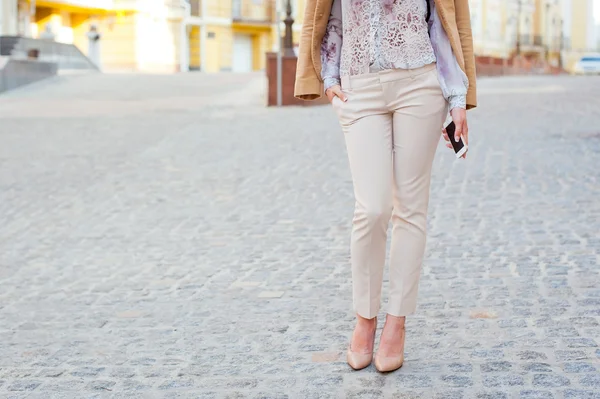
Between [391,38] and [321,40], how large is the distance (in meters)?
0.31

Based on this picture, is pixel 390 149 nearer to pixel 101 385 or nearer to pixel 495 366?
pixel 495 366

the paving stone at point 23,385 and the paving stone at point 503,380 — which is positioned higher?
the paving stone at point 503,380

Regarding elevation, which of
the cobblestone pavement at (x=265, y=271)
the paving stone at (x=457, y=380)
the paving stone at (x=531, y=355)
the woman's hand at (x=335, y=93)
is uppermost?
the woman's hand at (x=335, y=93)

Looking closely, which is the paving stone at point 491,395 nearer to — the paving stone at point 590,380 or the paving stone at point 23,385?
the paving stone at point 590,380

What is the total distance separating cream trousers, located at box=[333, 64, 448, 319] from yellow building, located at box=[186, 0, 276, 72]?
48559 mm

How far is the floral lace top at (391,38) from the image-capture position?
3654mm

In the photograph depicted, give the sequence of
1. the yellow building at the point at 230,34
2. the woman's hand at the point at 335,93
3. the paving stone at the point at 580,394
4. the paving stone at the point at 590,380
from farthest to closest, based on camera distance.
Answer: the yellow building at the point at 230,34 → the woman's hand at the point at 335,93 → the paving stone at the point at 590,380 → the paving stone at the point at 580,394

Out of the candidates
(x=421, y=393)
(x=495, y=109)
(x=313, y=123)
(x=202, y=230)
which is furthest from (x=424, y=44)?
(x=495, y=109)

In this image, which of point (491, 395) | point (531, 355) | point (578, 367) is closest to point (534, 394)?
point (491, 395)

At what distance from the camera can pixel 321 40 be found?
3867 mm

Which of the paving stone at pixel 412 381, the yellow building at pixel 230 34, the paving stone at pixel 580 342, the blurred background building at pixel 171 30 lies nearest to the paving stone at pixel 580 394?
the paving stone at pixel 412 381

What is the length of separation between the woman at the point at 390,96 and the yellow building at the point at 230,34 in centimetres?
4850

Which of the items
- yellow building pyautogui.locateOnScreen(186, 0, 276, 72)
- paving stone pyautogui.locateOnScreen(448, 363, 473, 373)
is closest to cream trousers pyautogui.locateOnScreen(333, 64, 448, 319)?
paving stone pyautogui.locateOnScreen(448, 363, 473, 373)

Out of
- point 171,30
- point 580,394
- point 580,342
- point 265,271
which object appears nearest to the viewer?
point 580,394
